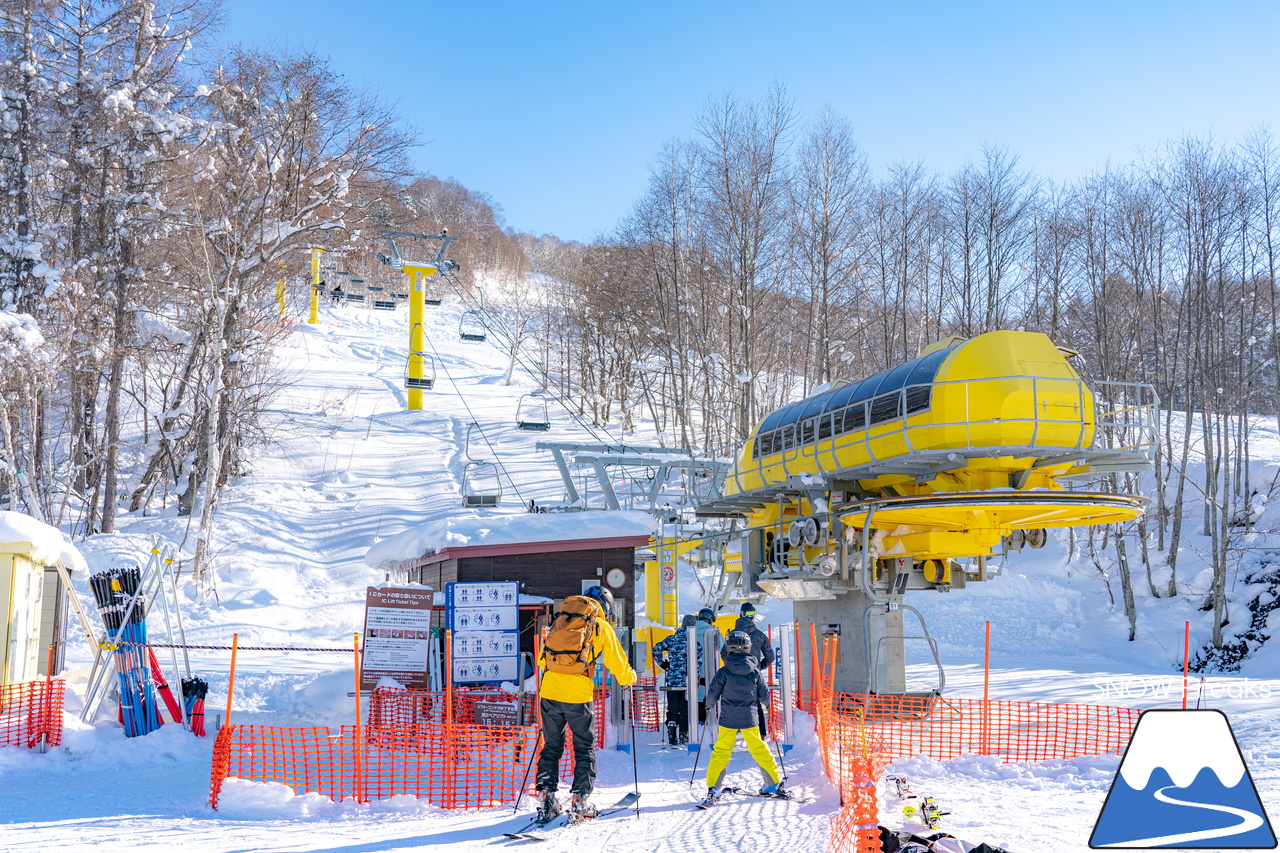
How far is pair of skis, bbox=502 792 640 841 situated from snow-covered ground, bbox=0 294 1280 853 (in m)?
0.14

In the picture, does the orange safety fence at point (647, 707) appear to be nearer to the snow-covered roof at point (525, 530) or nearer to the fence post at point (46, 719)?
the snow-covered roof at point (525, 530)

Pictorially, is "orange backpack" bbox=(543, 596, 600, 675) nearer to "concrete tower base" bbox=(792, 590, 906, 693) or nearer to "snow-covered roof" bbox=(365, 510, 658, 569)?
"concrete tower base" bbox=(792, 590, 906, 693)

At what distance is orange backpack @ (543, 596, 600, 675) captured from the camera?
7508mm

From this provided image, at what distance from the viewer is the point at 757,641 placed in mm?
10086

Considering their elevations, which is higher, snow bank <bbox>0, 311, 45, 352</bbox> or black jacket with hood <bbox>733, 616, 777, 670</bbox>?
snow bank <bbox>0, 311, 45, 352</bbox>

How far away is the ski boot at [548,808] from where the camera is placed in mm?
7250

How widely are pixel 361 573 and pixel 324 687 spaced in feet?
43.8

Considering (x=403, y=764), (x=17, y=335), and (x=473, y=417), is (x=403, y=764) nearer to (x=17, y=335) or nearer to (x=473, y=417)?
(x=17, y=335)

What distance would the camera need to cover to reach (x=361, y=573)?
27703 mm

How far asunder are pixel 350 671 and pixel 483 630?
15.0ft

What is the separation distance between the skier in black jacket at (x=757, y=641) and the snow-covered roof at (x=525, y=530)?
15.4 ft

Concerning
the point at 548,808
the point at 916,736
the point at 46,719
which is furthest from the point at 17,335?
the point at 916,736

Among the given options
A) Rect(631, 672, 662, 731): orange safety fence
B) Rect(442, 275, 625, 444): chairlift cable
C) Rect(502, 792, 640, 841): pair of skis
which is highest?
Rect(442, 275, 625, 444): chairlift cable

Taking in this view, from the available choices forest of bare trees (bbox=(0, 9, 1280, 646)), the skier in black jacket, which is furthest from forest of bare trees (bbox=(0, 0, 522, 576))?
the skier in black jacket
